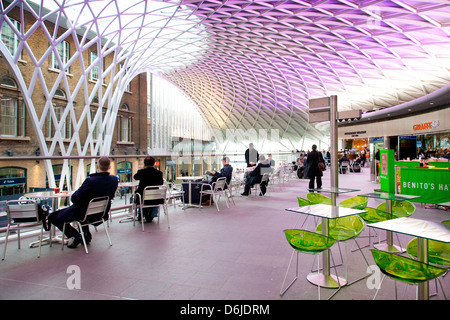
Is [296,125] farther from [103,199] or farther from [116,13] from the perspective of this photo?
[103,199]

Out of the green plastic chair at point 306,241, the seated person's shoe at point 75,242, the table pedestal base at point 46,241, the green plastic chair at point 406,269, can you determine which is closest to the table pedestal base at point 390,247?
the green plastic chair at point 306,241

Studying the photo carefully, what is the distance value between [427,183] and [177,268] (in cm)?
950

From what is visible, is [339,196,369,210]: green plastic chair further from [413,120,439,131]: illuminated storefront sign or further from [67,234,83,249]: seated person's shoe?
[413,120,439,131]: illuminated storefront sign

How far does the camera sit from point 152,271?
387cm

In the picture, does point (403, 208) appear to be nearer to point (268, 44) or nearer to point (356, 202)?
point (356, 202)

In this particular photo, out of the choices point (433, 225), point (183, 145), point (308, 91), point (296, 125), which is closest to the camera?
point (433, 225)

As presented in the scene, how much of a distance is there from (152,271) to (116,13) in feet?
61.4

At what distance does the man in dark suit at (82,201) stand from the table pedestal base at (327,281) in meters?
3.74

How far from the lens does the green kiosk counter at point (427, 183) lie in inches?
360

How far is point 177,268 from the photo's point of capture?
3.97m

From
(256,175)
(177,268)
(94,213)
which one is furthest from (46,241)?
(256,175)

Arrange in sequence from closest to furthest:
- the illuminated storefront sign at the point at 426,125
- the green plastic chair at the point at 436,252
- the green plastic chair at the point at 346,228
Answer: the green plastic chair at the point at 436,252
the green plastic chair at the point at 346,228
the illuminated storefront sign at the point at 426,125

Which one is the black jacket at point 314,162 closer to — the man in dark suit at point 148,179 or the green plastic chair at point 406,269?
the man in dark suit at point 148,179

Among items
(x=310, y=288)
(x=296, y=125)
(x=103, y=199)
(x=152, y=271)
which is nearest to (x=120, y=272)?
(x=152, y=271)
